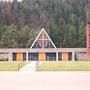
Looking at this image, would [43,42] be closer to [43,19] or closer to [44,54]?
[44,54]

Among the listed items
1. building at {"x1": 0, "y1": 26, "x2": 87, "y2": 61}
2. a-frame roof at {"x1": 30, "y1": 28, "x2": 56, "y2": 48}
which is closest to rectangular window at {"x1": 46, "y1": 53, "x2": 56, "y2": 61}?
building at {"x1": 0, "y1": 26, "x2": 87, "y2": 61}

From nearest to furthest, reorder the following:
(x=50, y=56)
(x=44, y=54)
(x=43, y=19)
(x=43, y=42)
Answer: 1. (x=44, y=54)
2. (x=50, y=56)
3. (x=43, y=42)
4. (x=43, y=19)

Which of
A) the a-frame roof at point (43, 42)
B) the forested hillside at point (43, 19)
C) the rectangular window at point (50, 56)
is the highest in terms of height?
the forested hillside at point (43, 19)

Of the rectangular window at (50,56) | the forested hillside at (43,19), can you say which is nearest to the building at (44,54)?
the rectangular window at (50,56)

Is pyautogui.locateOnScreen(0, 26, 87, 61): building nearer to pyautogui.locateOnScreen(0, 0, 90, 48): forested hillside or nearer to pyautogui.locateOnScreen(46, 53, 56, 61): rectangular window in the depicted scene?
pyautogui.locateOnScreen(46, 53, 56, 61): rectangular window

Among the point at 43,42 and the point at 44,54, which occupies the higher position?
the point at 43,42

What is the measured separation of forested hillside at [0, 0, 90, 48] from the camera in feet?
254

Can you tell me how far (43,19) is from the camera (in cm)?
11088

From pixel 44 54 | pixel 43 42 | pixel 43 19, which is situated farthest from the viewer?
pixel 43 19

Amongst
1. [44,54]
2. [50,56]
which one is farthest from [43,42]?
[50,56]

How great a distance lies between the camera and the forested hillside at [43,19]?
77375mm

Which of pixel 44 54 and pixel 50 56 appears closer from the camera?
pixel 44 54

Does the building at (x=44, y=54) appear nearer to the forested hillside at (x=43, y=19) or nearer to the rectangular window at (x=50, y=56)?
the rectangular window at (x=50, y=56)
